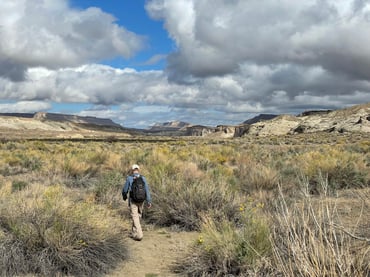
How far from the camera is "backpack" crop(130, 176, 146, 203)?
332 inches

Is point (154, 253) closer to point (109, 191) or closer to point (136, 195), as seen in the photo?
point (136, 195)

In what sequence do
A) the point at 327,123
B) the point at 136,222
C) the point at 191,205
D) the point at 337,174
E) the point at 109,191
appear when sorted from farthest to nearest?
the point at 327,123 → the point at 337,174 → the point at 109,191 → the point at 191,205 → the point at 136,222

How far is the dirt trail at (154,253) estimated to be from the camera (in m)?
6.55

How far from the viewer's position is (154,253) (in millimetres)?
7500

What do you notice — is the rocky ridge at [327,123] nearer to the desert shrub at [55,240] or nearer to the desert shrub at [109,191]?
the desert shrub at [109,191]

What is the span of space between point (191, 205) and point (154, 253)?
1895mm

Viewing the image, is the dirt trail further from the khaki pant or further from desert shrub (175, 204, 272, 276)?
desert shrub (175, 204, 272, 276)

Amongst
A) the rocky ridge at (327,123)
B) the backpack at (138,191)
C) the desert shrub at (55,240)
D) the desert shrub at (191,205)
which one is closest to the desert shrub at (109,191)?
the desert shrub at (191,205)

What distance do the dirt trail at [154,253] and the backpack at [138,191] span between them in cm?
85

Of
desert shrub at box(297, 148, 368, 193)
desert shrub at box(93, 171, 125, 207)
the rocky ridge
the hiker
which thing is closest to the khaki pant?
the hiker

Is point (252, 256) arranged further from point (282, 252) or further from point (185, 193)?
point (185, 193)

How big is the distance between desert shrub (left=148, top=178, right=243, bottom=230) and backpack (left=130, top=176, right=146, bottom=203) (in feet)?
3.62

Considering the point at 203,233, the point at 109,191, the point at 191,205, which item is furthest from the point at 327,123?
the point at 203,233

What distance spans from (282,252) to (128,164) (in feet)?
43.0
